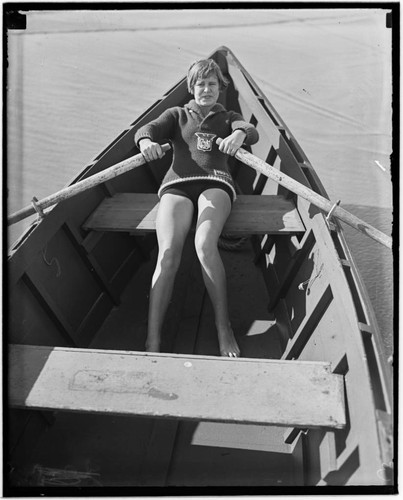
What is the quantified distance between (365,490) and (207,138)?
2443mm

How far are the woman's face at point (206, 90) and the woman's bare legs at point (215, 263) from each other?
0.77m

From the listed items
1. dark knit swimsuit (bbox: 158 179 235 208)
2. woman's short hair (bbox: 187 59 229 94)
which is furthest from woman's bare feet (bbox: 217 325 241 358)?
woman's short hair (bbox: 187 59 229 94)

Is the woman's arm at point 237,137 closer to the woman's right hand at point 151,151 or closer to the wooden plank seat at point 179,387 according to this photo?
the woman's right hand at point 151,151

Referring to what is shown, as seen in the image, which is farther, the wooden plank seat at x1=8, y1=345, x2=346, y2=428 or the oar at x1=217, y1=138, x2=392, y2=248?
the oar at x1=217, y1=138, x2=392, y2=248

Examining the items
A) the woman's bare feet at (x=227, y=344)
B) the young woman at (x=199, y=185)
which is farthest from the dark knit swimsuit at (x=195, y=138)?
the woman's bare feet at (x=227, y=344)

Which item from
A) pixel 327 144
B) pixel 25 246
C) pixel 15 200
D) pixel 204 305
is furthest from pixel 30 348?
pixel 327 144

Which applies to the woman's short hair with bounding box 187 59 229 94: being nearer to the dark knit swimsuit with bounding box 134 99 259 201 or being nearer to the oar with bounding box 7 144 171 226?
the dark knit swimsuit with bounding box 134 99 259 201

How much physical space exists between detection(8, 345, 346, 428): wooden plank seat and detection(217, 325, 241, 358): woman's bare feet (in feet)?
1.86

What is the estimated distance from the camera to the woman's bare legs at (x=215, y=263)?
294 cm

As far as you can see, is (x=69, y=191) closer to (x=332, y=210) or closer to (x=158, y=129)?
(x=158, y=129)

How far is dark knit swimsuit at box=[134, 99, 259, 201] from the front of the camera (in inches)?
132

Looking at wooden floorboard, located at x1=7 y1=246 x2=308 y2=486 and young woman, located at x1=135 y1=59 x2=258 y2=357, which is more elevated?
young woman, located at x1=135 y1=59 x2=258 y2=357

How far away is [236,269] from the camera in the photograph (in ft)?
13.6

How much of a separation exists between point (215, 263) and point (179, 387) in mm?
1011
